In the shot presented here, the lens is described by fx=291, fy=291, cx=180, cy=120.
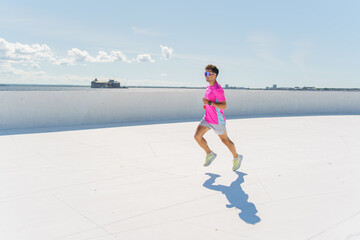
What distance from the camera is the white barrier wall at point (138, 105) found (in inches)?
339

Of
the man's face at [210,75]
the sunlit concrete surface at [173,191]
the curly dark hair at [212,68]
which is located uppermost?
the curly dark hair at [212,68]

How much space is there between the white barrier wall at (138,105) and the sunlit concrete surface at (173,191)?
2269mm

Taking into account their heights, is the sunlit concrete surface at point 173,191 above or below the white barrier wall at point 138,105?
below

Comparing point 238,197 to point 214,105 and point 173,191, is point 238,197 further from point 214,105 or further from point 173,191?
point 214,105

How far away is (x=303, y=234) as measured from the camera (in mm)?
2592

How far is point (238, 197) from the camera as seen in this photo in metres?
3.45

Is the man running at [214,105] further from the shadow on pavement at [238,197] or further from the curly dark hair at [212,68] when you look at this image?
the shadow on pavement at [238,197]

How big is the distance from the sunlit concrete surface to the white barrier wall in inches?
89.3

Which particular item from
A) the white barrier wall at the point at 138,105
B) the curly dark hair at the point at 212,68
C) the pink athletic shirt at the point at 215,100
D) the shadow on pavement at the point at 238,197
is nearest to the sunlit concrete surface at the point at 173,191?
the shadow on pavement at the point at 238,197

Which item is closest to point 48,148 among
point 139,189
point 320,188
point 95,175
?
point 95,175

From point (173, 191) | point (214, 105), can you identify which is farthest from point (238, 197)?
point (214, 105)

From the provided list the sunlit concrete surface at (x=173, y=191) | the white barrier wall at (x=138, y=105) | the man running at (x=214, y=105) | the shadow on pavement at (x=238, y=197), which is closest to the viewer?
the sunlit concrete surface at (x=173, y=191)

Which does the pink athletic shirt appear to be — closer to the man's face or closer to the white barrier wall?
the man's face

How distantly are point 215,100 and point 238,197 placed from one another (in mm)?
1421
